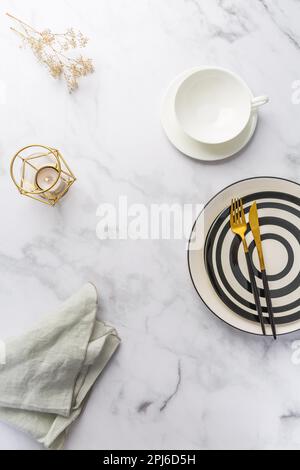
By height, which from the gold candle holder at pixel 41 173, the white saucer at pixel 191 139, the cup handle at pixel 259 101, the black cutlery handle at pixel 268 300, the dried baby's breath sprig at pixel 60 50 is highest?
the dried baby's breath sprig at pixel 60 50

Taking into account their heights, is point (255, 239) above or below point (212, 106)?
below

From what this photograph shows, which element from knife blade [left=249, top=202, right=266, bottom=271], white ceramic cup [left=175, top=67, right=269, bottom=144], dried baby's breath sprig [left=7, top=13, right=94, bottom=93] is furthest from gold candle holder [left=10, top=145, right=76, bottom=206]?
knife blade [left=249, top=202, right=266, bottom=271]

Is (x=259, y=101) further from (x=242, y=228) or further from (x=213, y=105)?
(x=242, y=228)

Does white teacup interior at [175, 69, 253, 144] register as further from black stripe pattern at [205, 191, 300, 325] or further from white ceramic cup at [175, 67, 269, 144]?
black stripe pattern at [205, 191, 300, 325]

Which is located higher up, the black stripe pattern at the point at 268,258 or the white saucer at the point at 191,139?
the white saucer at the point at 191,139

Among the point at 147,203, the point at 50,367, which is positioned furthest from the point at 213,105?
the point at 50,367

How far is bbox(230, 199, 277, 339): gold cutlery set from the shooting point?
959 mm

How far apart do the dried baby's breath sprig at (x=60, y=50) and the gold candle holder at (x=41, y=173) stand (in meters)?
0.15

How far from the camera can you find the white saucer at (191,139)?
985mm

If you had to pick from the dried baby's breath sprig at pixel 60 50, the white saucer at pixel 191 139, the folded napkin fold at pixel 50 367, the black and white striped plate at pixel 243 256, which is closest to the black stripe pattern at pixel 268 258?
the black and white striped plate at pixel 243 256

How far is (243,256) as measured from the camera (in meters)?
0.98

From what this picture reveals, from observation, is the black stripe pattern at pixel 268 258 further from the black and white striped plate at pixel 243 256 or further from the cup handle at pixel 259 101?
the cup handle at pixel 259 101

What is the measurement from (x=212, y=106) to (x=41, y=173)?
37 cm

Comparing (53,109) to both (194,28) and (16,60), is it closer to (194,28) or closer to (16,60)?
(16,60)
